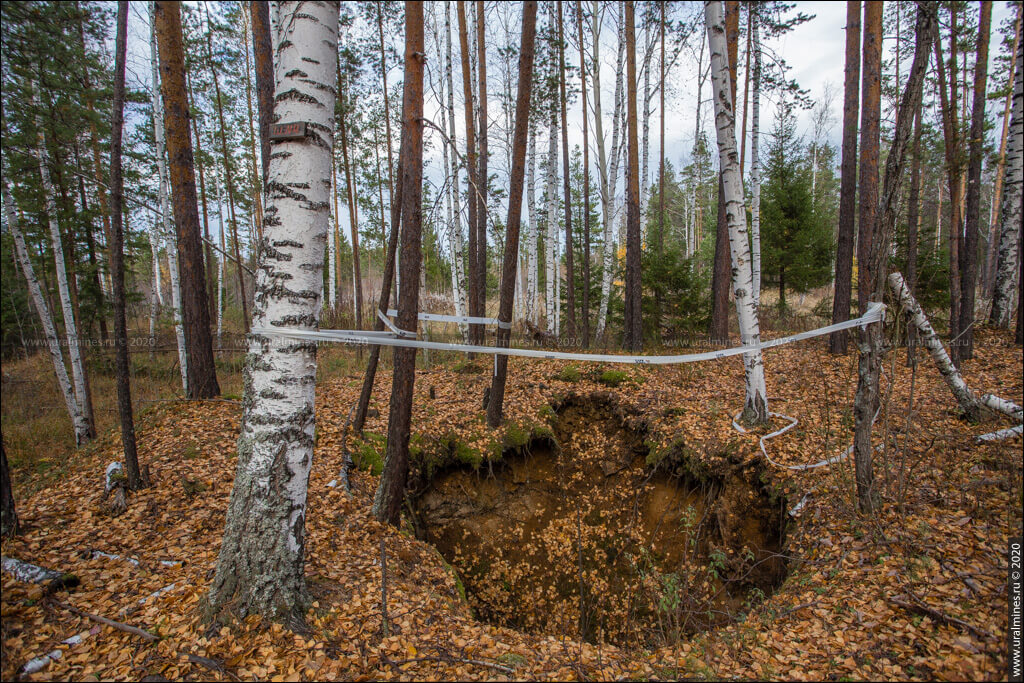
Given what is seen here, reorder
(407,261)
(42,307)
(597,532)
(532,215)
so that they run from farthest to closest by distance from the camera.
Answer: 1. (532,215)
2. (42,307)
3. (597,532)
4. (407,261)

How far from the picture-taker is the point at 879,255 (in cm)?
340

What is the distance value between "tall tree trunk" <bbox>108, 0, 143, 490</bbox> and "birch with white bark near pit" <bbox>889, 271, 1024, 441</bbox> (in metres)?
6.80

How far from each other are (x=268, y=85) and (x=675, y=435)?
768 cm

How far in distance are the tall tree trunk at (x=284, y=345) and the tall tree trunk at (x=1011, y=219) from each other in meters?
10.8

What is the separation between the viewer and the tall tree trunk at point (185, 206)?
5.76 meters

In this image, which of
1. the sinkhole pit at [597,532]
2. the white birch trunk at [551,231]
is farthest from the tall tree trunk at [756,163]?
the sinkhole pit at [597,532]

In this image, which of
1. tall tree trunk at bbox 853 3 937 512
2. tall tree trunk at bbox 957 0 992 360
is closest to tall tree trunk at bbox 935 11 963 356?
tall tree trunk at bbox 957 0 992 360

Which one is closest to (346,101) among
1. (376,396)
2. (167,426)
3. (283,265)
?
(376,396)

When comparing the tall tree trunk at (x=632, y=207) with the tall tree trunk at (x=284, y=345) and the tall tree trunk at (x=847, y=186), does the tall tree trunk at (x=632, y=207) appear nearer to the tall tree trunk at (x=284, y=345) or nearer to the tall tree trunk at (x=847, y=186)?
the tall tree trunk at (x=847, y=186)

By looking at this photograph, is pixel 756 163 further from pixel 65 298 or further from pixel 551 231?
pixel 65 298

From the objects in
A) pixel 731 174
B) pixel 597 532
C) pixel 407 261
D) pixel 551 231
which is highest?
pixel 551 231

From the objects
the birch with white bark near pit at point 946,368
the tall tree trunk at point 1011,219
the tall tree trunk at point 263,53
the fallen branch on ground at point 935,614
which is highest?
the tall tree trunk at point 263,53

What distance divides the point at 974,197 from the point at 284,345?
39.0 feet

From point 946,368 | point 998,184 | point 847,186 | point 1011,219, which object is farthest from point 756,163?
point 998,184
